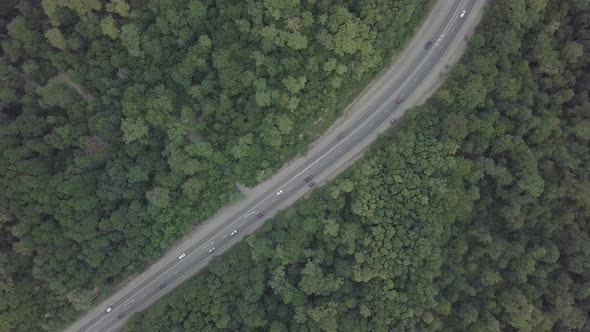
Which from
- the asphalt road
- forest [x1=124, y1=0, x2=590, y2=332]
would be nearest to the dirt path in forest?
the asphalt road

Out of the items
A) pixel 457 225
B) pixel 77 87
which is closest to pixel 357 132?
pixel 457 225

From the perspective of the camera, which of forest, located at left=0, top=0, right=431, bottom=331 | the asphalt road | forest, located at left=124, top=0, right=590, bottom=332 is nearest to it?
forest, located at left=124, top=0, right=590, bottom=332

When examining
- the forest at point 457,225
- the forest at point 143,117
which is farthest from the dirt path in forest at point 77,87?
the forest at point 457,225

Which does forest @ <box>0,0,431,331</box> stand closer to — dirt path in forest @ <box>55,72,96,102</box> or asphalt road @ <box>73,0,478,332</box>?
dirt path in forest @ <box>55,72,96,102</box>

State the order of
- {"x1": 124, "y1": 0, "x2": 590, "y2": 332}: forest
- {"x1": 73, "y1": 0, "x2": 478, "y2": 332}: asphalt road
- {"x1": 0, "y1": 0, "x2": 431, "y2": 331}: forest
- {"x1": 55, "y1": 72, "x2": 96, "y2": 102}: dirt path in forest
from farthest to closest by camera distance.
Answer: {"x1": 55, "y1": 72, "x2": 96, "y2": 102}: dirt path in forest
{"x1": 73, "y1": 0, "x2": 478, "y2": 332}: asphalt road
{"x1": 0, "y1": 0, "x2": 431, "y2": 331}: forest
{"x1": 124, "y1": 0, "x2": 590, "y2": 332}: forest

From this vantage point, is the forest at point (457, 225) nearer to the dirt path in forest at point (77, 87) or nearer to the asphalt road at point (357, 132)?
the asphalt road at point (357, 132)

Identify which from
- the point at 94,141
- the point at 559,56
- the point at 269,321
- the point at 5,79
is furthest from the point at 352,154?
the point at 5,79

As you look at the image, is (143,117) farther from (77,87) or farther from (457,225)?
(457,225)
